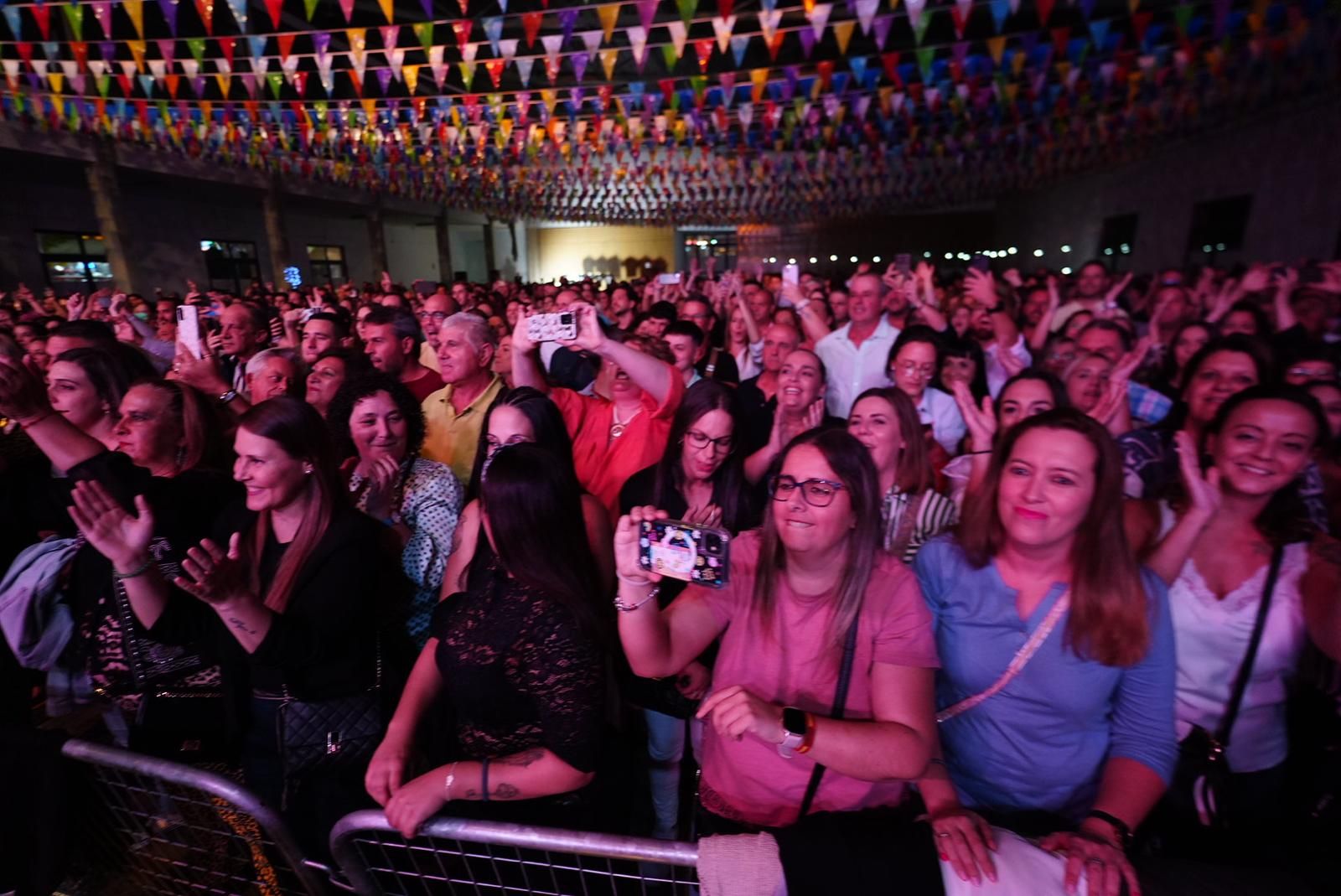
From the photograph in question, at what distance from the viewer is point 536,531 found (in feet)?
5.13

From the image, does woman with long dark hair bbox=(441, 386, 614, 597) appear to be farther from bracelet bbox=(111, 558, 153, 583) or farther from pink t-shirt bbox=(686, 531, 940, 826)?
bracelet bbox=(111, 558, 153, 583)

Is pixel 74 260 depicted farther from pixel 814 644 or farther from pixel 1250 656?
pixel 1250 656

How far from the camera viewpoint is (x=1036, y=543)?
1503mm

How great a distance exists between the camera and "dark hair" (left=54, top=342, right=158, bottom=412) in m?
2.46

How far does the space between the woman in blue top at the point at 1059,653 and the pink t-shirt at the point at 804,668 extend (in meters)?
0.23

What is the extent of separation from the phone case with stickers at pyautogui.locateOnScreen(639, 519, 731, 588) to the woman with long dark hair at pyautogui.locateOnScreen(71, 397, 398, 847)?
102 cm

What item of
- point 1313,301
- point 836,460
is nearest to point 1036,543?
point 836,460

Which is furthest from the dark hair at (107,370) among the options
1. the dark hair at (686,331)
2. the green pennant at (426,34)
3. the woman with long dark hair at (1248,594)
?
the green pennant at (426,34)

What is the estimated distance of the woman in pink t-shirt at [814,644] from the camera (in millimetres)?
1327

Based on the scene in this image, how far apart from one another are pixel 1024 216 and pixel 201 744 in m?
28.1

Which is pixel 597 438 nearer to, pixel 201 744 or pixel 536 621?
pixel 536 621

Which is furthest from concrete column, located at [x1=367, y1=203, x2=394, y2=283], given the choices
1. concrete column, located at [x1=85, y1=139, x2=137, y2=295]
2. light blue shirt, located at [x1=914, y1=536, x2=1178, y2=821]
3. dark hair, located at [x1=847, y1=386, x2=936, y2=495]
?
light blue shirt, located at [x1=914, y1=536, x2=1178, y2=821]

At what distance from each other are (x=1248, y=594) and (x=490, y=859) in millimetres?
2112

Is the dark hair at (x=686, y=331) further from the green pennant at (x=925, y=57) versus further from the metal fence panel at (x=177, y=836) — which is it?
the green pennant at (x=925, y=57)
